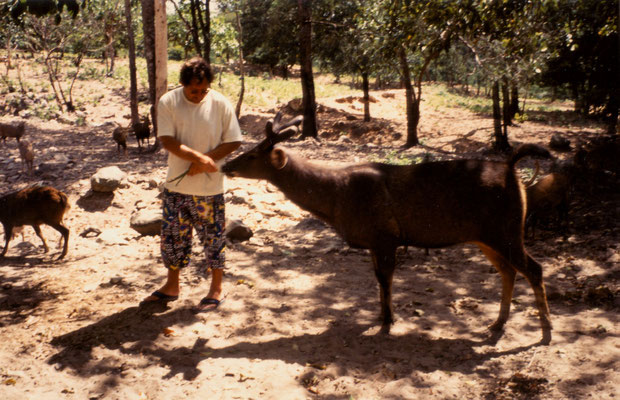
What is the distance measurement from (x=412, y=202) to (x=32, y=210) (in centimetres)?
541

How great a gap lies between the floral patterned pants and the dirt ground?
63cm

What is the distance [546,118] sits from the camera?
89.3 ft

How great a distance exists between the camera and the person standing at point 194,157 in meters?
4.28

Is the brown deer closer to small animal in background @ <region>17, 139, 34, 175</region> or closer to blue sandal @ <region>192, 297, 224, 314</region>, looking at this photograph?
blue sandal @ <region>192, 297, 224, 314</region>

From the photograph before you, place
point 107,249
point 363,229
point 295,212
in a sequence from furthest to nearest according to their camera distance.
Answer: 1. point 295,212
2. point 107,249
3. point 363,229

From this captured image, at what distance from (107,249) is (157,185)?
256cm

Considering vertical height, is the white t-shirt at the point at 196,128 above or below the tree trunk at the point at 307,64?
below

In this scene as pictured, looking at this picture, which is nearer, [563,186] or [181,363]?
[181,363]

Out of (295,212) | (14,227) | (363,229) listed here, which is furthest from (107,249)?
(363,229)

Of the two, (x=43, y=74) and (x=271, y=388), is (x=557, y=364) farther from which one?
(x=43, y=74)

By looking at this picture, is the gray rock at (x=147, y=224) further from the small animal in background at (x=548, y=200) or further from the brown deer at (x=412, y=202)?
the small animal in background at (x=548, y=200)

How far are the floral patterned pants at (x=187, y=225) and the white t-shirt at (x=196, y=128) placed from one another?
0.41 ft

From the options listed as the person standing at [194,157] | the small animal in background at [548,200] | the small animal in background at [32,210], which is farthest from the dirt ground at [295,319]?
the person standing at [194,157]

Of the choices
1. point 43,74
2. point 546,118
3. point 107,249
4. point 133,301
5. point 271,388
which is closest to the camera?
point 271,388
